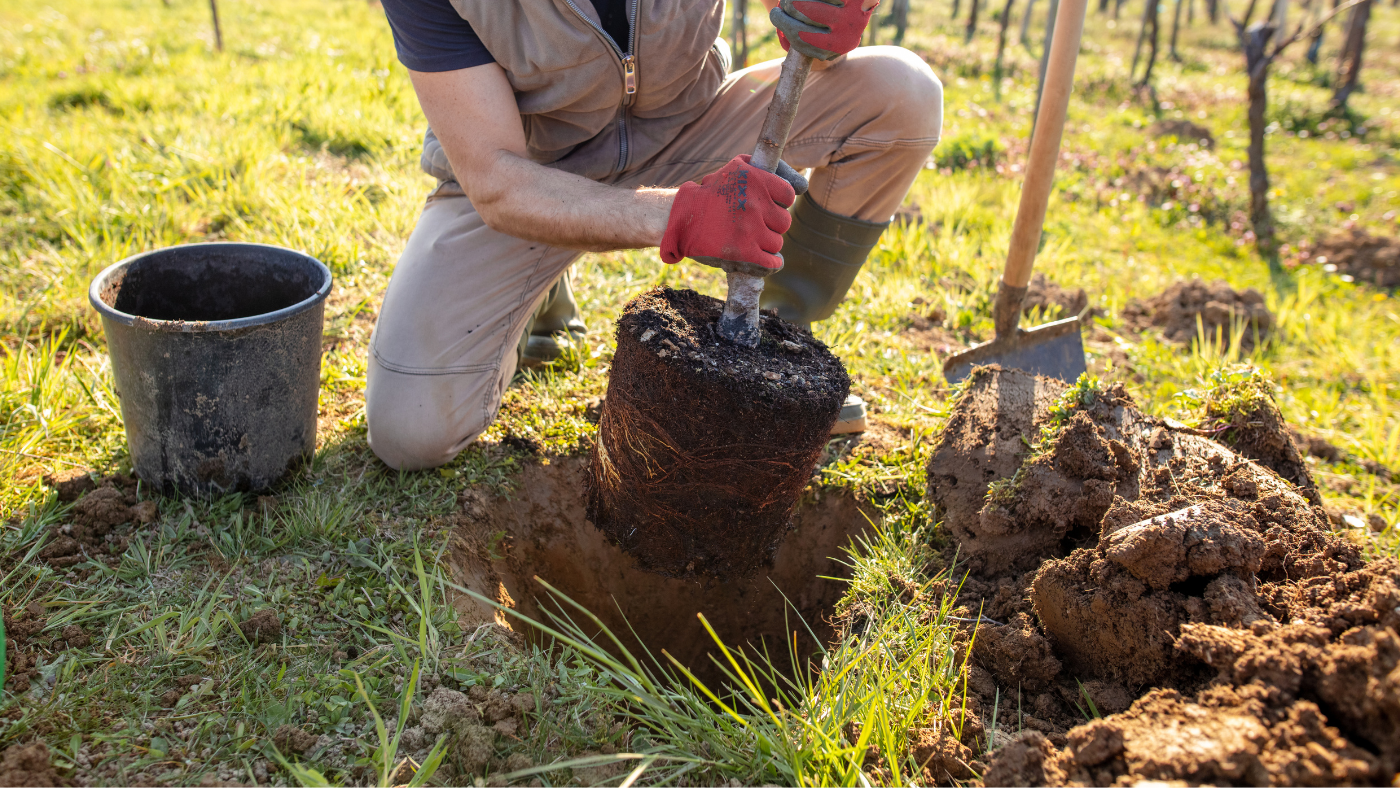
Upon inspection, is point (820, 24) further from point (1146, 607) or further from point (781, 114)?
point (1146, 607)

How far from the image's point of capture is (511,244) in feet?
6.90

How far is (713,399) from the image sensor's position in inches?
58.8

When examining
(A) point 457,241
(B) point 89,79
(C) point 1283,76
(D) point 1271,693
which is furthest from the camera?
(C) point 1283,76

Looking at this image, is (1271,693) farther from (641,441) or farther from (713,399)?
(641,441)

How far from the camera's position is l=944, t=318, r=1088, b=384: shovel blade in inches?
97.7

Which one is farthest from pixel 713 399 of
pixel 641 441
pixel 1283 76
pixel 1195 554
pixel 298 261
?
pixel 1283 76

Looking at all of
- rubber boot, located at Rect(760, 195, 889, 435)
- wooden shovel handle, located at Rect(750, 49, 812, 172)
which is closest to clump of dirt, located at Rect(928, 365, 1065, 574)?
rubber boot, located at Rect(760, 195, 889, 435)

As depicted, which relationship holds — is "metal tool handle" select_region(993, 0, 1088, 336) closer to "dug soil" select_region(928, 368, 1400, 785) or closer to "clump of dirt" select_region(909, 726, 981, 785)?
"dug soil" select_region(928, 368, 1400, 785)

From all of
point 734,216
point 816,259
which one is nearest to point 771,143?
point 734,216

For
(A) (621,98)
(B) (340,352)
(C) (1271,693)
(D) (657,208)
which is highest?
(A) (621,98)

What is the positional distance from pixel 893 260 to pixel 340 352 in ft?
7.44

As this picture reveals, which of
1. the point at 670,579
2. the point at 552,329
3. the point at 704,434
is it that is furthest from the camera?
the point at 552,329

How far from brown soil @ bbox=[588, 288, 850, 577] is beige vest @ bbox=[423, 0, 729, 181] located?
57 centimetres

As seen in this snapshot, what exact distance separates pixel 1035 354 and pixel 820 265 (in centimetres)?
80
